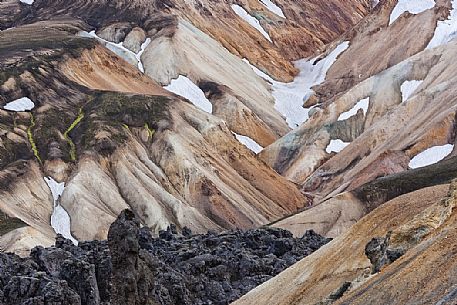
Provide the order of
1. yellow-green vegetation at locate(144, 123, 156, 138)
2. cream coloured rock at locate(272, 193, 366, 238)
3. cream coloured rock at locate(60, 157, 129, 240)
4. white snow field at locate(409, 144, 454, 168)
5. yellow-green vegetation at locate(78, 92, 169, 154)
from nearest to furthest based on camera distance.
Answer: cream coloured rock at locate(272, 193, 366, 238)
cream coloured rock at locate(60, 157, 129, 240)
white snow field at locate(409, 144, 454, 168)
yellow-green vegetation at locate(78, 92, 169, 154)
yellow-green vegetation at locate(144, 123, 156, 138)

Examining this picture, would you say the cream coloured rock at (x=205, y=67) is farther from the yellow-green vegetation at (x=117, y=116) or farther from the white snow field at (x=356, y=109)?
the yellow-green vegetation at (x=117, y=116)

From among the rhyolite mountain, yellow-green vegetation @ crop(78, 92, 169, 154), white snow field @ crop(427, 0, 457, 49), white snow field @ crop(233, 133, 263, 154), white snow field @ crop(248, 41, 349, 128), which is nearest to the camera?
the rhyolite mountain

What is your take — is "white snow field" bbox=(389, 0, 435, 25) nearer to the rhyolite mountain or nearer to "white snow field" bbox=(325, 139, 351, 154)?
the rhyolite mountain

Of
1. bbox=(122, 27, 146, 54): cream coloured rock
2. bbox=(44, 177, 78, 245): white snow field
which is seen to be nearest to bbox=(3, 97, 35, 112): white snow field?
bbox=(44, 177, 78, 245): white snow field

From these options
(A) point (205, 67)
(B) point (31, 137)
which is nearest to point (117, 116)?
(B) point (31, 137)

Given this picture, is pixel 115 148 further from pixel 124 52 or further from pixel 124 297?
pixel 124 297

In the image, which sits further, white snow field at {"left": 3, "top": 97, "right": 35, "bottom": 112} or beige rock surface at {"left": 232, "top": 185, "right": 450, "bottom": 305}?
white snow field at {"left": 3, "top": 97, "right": 35, "bottom": 112}
